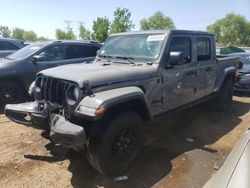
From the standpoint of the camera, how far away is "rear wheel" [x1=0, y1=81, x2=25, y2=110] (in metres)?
6.96

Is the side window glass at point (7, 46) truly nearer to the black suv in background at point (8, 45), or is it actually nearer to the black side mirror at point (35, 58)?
the black suv in background at point (8, 45)

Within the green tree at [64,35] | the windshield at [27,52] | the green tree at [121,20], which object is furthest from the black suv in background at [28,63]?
the green tree at [64,35]

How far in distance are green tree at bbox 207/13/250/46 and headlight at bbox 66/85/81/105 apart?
246 feet

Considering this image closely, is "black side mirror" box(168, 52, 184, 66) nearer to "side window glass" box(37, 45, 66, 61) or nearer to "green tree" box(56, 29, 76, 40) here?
"side window glass" box(37, 45, 66, 61)

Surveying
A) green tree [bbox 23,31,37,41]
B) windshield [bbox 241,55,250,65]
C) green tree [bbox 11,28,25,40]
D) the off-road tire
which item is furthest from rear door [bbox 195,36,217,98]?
green tree [bbox 11,28,25,40]

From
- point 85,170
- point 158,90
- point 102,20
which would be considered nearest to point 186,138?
point 158,90

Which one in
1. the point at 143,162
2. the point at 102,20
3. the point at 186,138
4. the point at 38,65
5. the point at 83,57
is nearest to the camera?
the point at 143,162

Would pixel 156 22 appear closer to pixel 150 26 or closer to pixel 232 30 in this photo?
pixel 150 26

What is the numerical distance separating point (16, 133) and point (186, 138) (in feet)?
10.4

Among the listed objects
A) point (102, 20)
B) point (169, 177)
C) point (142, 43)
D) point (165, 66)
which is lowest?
point (169, 177)

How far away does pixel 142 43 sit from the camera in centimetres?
498

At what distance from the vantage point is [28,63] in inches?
283

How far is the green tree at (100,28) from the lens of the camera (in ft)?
114

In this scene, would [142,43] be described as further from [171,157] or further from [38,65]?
[38,65]
